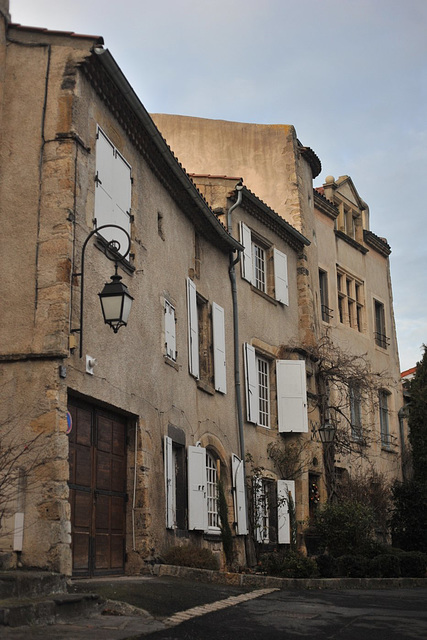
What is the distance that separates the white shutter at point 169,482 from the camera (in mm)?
11914

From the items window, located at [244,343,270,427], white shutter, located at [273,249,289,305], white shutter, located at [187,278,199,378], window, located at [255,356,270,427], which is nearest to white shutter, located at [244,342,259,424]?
window, located at [244,343,270,427]

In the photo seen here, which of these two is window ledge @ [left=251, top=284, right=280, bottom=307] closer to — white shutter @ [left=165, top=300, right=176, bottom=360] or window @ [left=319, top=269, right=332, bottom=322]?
window @ [left=319, top=269, right=332, bottom=322]

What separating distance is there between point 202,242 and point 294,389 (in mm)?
4181

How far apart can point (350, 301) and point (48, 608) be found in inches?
685

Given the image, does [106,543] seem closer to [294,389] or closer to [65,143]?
[65,143]

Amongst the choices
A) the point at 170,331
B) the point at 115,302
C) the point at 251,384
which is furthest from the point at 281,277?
the point at 115,302

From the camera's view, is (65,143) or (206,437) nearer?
(65,143)

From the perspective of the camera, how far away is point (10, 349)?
30.3 ft

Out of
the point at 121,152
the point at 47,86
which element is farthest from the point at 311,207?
the point at 47,86

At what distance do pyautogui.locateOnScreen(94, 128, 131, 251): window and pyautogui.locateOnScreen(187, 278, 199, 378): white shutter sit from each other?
2699 mm

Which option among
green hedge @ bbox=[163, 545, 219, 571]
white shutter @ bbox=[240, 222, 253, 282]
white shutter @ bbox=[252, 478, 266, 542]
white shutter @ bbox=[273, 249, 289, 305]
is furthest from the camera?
white shutter @ bbox=[273, 249, 289, 305]

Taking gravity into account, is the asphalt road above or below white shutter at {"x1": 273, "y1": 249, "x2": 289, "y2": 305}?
below

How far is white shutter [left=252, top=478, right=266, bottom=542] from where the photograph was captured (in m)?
15.8

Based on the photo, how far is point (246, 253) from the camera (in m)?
17.2
